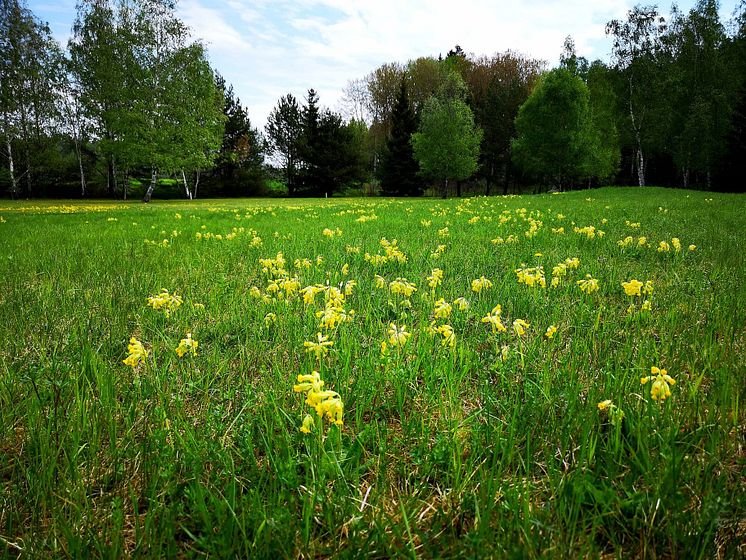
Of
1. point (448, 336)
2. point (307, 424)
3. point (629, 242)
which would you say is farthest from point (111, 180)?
point (307, 424)

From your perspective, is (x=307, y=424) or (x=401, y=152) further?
(x=401, y=152)

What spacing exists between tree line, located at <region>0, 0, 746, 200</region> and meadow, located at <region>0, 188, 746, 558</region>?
102ft

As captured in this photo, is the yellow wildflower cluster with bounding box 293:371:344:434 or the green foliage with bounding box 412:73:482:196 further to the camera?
the green foliage with bounding box 412:73:482:196

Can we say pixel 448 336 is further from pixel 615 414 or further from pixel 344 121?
pixel 344 121

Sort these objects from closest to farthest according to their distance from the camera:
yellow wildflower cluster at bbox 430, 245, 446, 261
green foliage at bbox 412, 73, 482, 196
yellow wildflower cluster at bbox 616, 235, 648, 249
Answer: yellow wildflower cluster at bbox 430, 245, 446, 261 < yellow wildflower cluster at bbox 616, 235, 648, 249 < green foliage at bbox 412, 73, 482, 196

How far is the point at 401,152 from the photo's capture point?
45562mm

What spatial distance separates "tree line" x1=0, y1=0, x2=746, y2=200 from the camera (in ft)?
99.7

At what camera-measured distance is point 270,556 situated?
117 cm

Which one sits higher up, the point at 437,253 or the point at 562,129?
the point at 562,129

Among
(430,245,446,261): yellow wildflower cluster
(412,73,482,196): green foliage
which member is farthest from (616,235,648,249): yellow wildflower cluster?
(412,73,482,196): green foliage

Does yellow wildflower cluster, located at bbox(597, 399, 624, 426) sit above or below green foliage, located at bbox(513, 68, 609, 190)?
below

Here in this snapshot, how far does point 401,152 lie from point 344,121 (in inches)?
429

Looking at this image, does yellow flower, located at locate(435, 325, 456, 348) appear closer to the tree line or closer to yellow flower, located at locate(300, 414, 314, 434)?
yellow flower, located at locate(300, 414, 314, 434)

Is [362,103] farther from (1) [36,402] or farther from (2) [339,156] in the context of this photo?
(1) [36,402]
